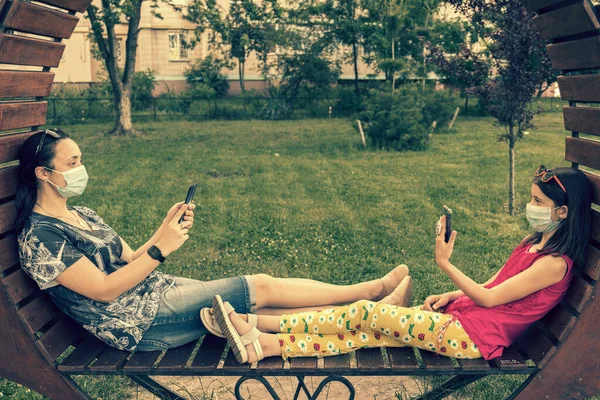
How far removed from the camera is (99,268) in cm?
315

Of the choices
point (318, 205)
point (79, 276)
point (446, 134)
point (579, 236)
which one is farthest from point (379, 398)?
point (446, 134)

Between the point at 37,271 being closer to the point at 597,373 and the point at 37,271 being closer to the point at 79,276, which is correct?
the point at 79,276

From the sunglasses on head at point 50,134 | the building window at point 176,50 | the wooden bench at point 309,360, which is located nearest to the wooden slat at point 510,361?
the wooden bench at point 309,360

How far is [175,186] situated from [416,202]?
3762mm

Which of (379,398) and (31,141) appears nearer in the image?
(31,141)

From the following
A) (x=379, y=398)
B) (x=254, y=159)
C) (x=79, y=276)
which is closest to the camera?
(x=79, y=276)

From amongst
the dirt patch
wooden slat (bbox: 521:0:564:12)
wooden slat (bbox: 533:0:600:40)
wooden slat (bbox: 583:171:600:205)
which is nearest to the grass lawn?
the dirt patch

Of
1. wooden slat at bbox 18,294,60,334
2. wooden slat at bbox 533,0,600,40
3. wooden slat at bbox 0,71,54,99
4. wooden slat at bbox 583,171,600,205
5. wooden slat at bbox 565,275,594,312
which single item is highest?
wooden slat at bbox 533,0,600,40

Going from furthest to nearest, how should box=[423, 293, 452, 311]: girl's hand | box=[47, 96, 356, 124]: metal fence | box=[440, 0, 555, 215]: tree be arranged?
box=[47, 96, 356, 124]: metal fence
box=[440, 0, 555, 215]: tree
box=[423, 293, 452, 311]: girl's hand

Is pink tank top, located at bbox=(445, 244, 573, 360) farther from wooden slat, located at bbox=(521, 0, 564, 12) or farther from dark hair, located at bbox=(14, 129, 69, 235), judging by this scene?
dark hair, located at bbox=(14, 129, 69, 235)

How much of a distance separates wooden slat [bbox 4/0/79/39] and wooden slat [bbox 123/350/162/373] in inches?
65.1

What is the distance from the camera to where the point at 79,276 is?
9.59 ft

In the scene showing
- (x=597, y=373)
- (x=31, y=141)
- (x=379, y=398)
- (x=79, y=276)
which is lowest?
(x=379, y=398)

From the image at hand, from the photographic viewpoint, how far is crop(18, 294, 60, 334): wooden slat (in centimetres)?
298
